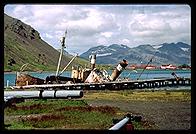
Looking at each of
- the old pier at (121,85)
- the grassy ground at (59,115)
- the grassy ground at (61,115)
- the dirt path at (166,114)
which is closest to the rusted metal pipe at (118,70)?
the old pier at (121,85)

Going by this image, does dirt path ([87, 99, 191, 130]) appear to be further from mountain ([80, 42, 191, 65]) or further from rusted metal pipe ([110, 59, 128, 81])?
rusted metal pipe ([110, 59, 128, 81])

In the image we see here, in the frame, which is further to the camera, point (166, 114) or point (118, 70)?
point (118, 70)

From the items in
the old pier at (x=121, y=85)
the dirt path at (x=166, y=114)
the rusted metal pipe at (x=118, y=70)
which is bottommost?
the dirt path at (x=166, y=114)

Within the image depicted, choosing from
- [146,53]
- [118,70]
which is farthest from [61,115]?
[146,53]

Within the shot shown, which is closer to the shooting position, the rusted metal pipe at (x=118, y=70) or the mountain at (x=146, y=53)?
the mountain at (x=146, y=53)

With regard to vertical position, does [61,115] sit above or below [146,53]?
below

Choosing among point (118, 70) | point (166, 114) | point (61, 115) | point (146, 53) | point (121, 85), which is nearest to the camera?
point (61, 115)

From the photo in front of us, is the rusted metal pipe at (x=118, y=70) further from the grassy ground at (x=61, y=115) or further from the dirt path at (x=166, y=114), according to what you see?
the grassy ground at (x=61, y=115)

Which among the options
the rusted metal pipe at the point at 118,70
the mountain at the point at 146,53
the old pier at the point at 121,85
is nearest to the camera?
the mountain at the point at 146,53

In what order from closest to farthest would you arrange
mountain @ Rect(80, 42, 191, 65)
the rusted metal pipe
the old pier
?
mountain @ Rect(80, 42, 191, 65), the old pier, the rusted metal pipe

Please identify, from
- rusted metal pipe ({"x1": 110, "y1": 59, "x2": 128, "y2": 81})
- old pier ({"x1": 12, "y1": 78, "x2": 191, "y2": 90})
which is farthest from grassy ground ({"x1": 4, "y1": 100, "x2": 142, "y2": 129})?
rusted metal pipe ({"x1": 110, "y1": 59, "x2": 128, "y2": 81})

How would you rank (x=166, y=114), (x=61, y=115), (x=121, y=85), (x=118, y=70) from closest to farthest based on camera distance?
(x=61, y=115) < (x=166, y=114) < (x=121, y=85) < (x=118, y=70)

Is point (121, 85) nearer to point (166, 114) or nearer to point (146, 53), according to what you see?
point (166, 114)
